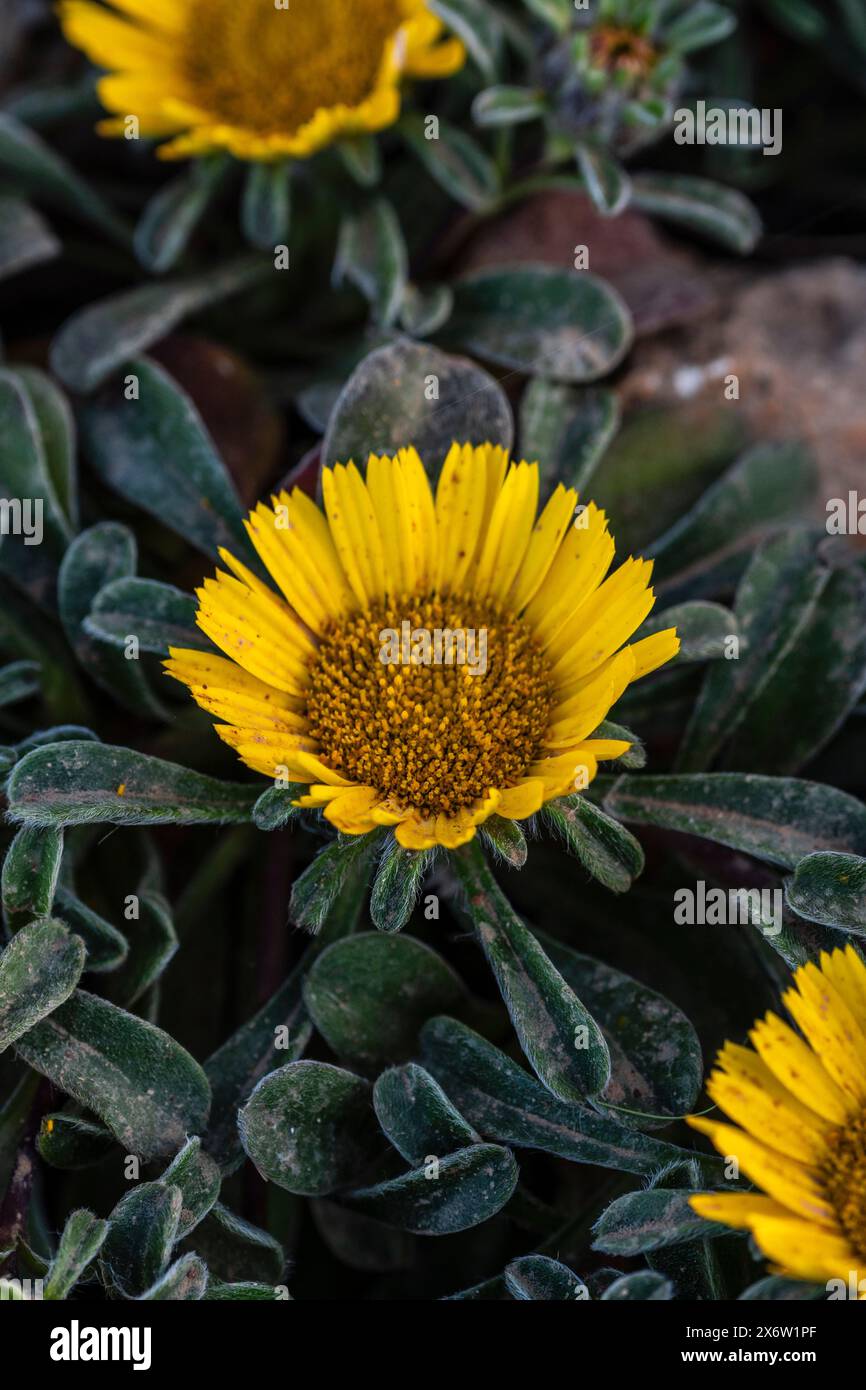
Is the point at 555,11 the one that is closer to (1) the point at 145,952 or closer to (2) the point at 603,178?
(2) the point at 603,178

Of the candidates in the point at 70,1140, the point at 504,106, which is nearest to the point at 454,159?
the point at 504,106

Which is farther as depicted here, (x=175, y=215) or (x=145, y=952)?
(x=175, y=215)

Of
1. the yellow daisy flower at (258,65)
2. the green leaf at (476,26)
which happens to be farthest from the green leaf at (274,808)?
the green leaf at (476,26)

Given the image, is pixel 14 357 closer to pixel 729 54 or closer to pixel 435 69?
pixel 435 69

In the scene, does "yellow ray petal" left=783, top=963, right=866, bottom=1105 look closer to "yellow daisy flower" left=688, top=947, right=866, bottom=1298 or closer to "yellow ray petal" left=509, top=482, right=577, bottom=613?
"yellow daisy flower" left=688, top=947, right=866, bottom=1298

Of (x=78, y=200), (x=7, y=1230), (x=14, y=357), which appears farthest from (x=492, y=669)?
(x=78, y=200)

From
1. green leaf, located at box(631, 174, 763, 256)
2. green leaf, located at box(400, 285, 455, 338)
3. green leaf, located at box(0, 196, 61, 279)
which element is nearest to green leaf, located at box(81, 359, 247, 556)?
green leaf, located at box(0, 196, 61, 279)

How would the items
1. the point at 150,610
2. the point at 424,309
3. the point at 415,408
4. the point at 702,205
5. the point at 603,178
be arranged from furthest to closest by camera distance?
the point at 702,205
the point at 424,309
the point at 603,178
the point at 415,408
the point at 150,610
